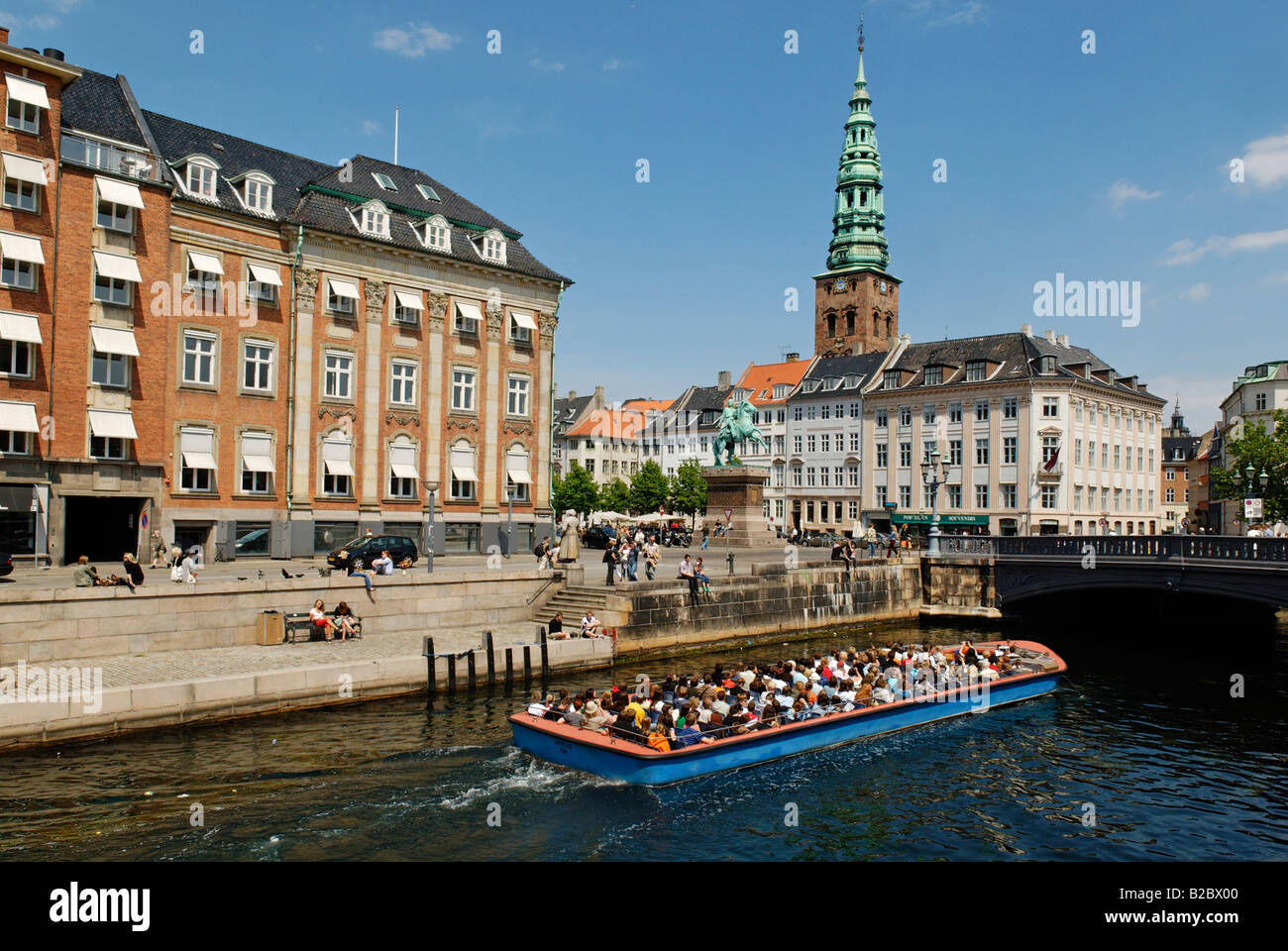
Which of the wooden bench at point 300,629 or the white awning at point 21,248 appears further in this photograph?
the white awning at point 21,248

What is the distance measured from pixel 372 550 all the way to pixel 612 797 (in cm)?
2179

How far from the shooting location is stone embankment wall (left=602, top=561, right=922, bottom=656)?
33.2 metres

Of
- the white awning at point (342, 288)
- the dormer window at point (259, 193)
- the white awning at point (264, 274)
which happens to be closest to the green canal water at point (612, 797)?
the white awning at point (264, 274)

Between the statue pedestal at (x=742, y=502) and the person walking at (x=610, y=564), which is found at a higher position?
the statue pedestal at (x=742, y=502)

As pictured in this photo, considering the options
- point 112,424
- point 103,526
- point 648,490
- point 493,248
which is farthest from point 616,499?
point 112,424

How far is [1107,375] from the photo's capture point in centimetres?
A: 7894

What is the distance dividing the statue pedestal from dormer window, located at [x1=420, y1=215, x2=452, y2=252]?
19487 mm

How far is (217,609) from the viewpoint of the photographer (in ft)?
86.0

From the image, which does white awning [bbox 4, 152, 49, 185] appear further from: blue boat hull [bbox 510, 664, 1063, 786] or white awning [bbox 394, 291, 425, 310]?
blue boat hull [bbox 510, 664, 1063, 786]

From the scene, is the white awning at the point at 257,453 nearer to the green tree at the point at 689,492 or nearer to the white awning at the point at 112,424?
the white awning at the point at 112,424

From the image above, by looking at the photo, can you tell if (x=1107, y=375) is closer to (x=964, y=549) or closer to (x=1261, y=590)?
(x=964, y=549)

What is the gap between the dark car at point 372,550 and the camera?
35.1m

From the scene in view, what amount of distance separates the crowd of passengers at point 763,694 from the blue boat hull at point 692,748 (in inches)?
10.2
